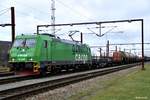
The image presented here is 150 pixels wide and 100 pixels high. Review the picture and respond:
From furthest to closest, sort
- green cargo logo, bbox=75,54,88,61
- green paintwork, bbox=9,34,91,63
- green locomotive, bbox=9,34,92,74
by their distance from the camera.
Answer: green cargo logo, bbox=75,54,88,61 < green paintwork, bbox=9,34,91,63 < green locomotive, bbox=9,34,92,74

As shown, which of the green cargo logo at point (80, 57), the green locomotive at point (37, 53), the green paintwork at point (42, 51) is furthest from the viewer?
the green cargo logo at point (80, 57)

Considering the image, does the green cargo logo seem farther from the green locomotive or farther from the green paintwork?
the green locomotive

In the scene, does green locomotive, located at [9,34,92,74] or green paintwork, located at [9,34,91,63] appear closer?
green locomotive, located at [9,34,92,74]

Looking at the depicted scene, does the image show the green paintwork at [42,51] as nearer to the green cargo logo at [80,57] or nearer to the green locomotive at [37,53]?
the green locomotive at [37,53]

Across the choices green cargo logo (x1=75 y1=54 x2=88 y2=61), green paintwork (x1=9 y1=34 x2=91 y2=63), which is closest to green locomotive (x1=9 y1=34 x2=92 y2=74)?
green paintwork (x1=9 y1=34 x2=91 y2=63)

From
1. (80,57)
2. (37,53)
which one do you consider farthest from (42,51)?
(80,57)

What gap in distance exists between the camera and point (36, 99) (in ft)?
50.4

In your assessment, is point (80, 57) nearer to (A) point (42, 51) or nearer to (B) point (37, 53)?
(A) point (42, 51)

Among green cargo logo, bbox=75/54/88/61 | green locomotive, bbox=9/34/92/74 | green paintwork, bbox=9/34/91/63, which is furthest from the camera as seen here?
green cargo logo, bbox=75/54/88/61

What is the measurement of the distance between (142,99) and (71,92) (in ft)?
15.1

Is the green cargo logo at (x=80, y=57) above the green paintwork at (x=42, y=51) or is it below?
below

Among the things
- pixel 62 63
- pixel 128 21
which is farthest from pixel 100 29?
pixel 62 63

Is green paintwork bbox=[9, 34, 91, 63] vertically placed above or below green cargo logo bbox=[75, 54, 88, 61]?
above

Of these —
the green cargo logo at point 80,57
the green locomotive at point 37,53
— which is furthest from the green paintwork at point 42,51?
the green cargo logo at point 80,57
